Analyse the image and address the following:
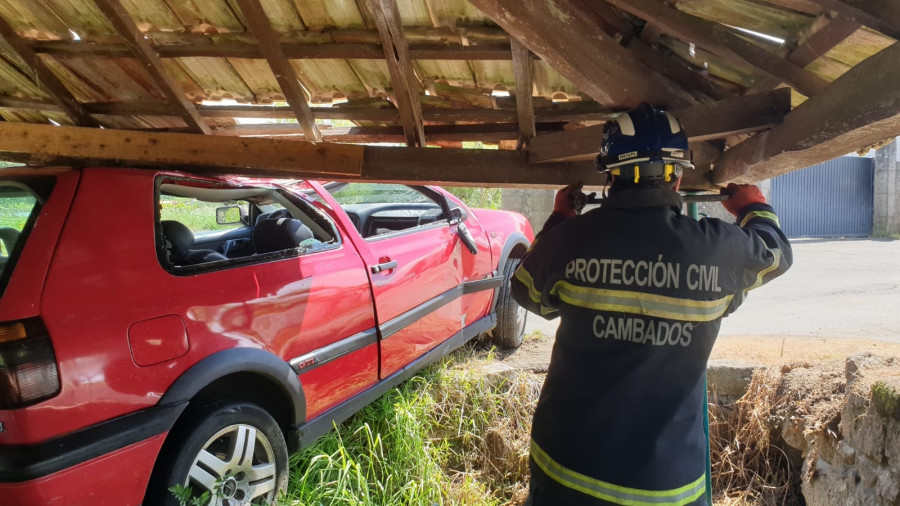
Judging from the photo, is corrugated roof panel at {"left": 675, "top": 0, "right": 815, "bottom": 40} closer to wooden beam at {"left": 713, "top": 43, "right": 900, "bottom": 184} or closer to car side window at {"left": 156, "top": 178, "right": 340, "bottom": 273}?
wooden beam at {"left": 713, "top": 43, "right": 900, "bottom": 184}

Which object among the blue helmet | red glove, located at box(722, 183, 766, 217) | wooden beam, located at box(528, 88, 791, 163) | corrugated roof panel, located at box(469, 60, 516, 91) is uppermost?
corrugated roof panel, located at box(469, 60, 516, 91)

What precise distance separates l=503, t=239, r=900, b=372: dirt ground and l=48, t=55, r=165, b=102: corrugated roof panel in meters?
3.26

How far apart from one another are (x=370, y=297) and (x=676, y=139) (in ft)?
6.11

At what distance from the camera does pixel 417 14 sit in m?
2.10

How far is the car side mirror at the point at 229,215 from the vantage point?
3.83 m

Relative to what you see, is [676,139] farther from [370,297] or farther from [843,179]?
[843,179]

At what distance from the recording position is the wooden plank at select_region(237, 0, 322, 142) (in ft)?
6.79

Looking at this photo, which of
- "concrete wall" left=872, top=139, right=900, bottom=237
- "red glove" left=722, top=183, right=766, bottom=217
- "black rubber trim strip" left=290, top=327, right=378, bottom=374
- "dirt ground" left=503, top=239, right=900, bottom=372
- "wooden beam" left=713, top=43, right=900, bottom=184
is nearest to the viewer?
"wooden beam" left=713, top=43, right=900, bottom=184

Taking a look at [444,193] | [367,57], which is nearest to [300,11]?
[367,57]

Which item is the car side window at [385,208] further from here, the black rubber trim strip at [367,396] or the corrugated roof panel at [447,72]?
the corrugated roof panel at [447,72]

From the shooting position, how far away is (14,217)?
2.01 meters

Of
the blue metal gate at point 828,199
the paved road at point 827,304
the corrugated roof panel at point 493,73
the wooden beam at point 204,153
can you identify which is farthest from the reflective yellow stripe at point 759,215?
the blue metal gate at point 828,199

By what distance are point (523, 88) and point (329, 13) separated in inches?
33.1

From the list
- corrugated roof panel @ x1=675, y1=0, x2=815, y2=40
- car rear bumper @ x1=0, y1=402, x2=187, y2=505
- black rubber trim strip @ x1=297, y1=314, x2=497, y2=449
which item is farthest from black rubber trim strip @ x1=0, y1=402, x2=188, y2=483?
corrugated roof panel @ x1=675, y1=0, x2=815, y2=40
